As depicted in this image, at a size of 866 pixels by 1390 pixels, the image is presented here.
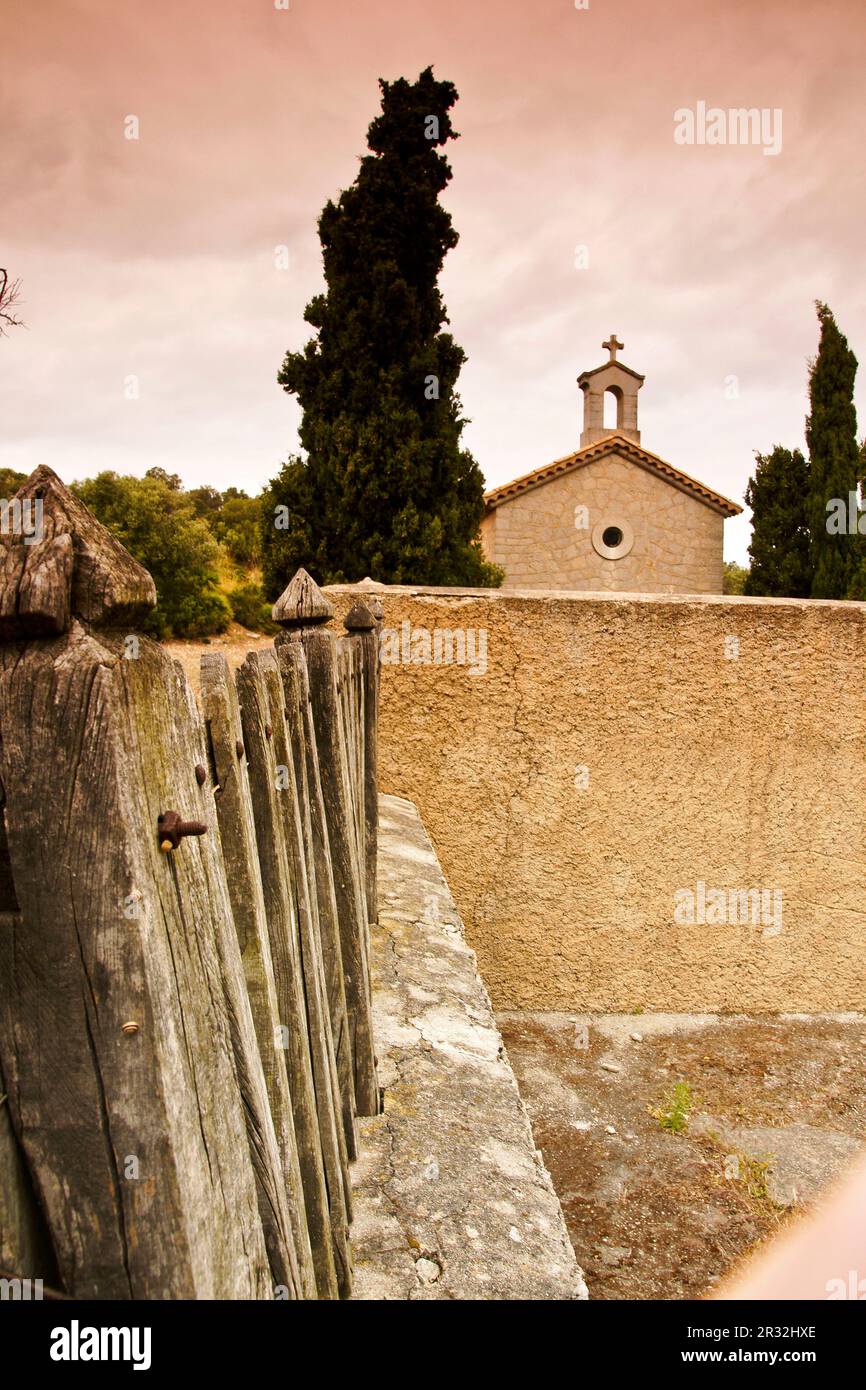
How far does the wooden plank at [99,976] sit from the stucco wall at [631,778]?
394cm

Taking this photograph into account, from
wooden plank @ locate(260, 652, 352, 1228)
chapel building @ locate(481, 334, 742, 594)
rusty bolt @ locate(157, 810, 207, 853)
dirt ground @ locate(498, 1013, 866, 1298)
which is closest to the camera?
rusty bolt @ locate(157, 810, 207, 853)

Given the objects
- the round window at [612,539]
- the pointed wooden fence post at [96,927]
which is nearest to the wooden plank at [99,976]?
the pointed wooden fence post at [96,927]

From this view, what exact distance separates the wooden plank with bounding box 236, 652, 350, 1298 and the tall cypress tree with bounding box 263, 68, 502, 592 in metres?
9.40

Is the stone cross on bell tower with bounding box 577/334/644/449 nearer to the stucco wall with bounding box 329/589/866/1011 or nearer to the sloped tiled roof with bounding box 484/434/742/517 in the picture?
the sloped tiled roof with bounding box 484/434/742/517

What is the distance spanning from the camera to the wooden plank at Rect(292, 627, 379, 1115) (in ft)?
6.11

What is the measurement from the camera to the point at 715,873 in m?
5.01

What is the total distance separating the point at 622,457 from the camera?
14.7 m

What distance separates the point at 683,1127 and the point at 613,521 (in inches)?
478

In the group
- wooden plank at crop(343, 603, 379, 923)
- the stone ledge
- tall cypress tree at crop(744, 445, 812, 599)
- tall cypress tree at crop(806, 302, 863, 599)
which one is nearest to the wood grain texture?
the stone ledge

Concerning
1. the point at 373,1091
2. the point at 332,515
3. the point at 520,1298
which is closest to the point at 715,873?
the point at 373,1091

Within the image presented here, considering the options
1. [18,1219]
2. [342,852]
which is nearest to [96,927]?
[18,1219]

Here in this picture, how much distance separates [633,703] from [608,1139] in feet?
7.61

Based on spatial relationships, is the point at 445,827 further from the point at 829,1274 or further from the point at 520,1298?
the point at 520,1298

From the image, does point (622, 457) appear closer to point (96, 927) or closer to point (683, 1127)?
point (683, 1127)
